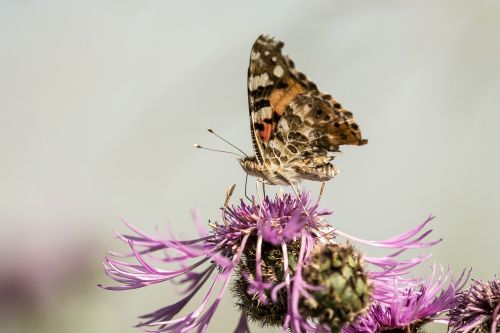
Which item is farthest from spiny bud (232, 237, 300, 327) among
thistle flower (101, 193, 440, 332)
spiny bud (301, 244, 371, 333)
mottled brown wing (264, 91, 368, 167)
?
mottled brown wing (264, 91, 368, 167)

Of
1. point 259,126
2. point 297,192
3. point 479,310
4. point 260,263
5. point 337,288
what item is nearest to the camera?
point 337,288

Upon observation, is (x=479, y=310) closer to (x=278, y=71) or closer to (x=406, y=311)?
(x=406, y=311)

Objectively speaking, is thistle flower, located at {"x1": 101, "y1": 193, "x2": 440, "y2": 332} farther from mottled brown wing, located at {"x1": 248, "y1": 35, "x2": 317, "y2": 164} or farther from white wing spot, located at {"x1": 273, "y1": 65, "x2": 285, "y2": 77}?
white wing spot, located at {"x1": 273, "y1": 65, "x2": 285, "y2": 77}

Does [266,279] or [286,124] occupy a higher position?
[286,124]

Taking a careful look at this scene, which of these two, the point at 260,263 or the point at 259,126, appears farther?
the point at 259,126

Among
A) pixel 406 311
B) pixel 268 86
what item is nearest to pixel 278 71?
pixel 268 86

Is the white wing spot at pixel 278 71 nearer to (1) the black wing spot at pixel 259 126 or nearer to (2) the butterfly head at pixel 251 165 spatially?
(1) the black wing spot at pixel 259 126

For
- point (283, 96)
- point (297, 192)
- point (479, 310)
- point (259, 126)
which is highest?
point (283, 96)

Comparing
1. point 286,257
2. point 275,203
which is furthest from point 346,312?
point 275,203
